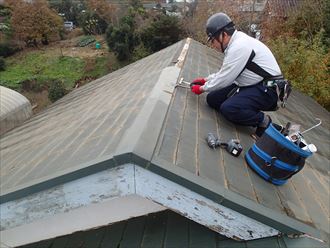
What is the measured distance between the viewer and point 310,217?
2688mm

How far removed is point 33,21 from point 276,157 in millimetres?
39254

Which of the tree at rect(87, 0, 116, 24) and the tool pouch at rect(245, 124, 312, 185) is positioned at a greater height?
the tool pouch at rect(245, 124, 312, 185)

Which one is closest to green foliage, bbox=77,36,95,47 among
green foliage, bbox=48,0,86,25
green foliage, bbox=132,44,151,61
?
green foliage, bbox=48,0,86,25

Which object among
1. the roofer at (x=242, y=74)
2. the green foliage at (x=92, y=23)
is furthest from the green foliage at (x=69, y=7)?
the roofer at (x=242, y=74)

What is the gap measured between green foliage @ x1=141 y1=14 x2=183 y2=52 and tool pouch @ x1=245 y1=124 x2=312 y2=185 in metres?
25.2

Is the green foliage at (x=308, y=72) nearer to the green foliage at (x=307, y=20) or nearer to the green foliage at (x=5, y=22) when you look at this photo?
the green foliage at (x=307, y=20)

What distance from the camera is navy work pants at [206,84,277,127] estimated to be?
12.4 ft

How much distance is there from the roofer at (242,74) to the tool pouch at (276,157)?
0.90m

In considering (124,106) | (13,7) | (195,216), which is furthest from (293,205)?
(13,7)

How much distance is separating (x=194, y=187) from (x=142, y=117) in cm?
100

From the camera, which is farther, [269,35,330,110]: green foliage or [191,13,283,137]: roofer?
[269,35,330,110]: green foliage

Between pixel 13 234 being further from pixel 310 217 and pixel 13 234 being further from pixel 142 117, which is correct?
pixel 310 217

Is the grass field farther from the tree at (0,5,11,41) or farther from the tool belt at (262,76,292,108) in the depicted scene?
the tool belt at (262,76,292,108)

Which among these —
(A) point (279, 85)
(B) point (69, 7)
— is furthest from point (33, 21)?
(A) point (279, 85)
